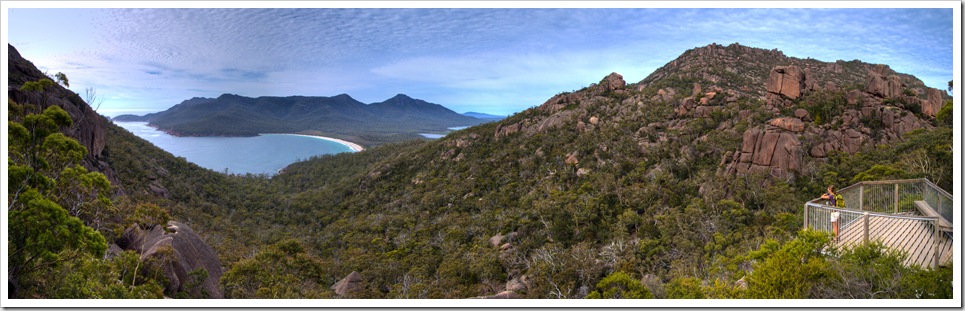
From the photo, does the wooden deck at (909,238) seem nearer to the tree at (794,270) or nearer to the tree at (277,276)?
the tree at (794,270)

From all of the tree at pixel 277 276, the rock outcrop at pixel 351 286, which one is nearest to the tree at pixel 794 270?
the tree at pixel 277 276

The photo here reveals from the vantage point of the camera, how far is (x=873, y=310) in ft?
18.7

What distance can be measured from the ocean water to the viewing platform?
40488 millimetres

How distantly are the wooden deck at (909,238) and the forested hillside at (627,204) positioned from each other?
A: 270mm

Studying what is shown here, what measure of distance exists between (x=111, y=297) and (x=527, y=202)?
52.6ft

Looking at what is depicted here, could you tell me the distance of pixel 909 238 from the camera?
571 centimetres

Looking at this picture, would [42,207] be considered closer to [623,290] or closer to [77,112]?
[623,290]

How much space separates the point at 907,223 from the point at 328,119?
11370cm

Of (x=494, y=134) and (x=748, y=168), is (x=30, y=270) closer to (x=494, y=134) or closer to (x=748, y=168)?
(x=748, y=168)

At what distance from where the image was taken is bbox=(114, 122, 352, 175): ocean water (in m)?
45.0

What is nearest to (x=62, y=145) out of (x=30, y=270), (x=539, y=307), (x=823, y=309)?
(x=30, y=270)

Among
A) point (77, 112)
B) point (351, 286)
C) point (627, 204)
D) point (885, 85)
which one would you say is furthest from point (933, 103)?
point (77, 112)

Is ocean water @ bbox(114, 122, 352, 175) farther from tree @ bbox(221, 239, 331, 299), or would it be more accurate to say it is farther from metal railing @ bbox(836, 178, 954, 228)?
metal railing @ bbox(836, 178, 954, 228)

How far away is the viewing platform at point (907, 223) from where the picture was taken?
5.62m
